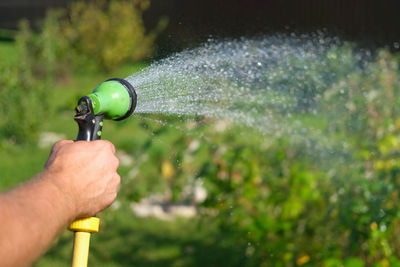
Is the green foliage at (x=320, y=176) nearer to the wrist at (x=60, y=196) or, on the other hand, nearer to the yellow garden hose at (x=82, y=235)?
the yellow garden hose at (x=82, y=235)

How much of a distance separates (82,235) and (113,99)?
37 centimetres

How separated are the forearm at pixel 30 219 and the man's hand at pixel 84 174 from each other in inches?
1.1

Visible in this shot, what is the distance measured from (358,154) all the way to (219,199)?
709mm

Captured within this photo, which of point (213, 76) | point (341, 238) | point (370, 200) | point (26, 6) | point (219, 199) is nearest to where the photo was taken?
point (370, 200)

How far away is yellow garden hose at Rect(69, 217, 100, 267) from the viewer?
1418 millimetres

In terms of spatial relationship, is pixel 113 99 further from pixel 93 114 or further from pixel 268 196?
pixel 268 196

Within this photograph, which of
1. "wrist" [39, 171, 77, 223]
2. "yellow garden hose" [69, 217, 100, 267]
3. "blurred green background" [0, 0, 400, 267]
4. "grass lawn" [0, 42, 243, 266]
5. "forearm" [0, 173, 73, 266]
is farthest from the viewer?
"grass lawn" [0, 42, 243, 266]

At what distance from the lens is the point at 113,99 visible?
1.48m

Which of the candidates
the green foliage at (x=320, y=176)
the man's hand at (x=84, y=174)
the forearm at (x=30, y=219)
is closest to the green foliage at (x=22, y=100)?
the green foliage at (x=320, y=176)

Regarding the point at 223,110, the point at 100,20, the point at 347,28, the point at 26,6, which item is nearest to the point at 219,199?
the point at 223,110

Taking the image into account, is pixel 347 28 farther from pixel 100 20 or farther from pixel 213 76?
pixel 213 76

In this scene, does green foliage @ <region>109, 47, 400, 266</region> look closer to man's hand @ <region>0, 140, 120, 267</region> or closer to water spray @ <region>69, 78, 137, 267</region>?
water spray @ <region>69, 78, 137, 267</region>

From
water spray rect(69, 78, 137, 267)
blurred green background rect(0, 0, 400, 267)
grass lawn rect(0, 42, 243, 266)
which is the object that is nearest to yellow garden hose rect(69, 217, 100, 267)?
water spray rect(69, 78, 137, 267)

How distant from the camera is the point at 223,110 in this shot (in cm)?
269
